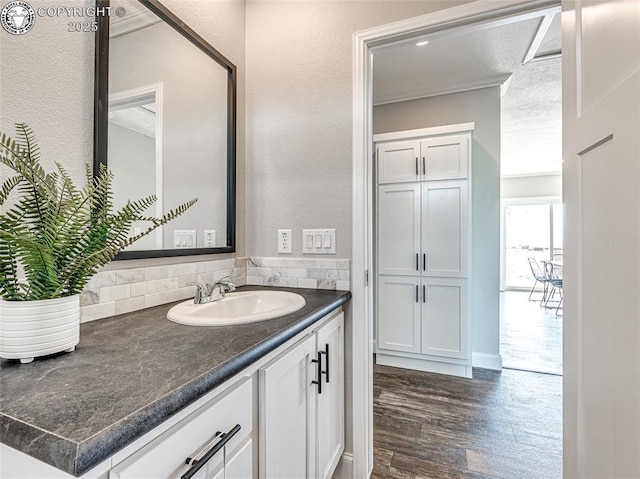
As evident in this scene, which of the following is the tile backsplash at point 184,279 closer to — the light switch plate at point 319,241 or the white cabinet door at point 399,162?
the light switch plate at point 319,241

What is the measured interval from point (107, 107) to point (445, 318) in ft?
9.06

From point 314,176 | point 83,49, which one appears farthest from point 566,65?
point 83,49

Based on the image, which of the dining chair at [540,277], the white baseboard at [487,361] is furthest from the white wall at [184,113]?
the dining chair at [540,277]

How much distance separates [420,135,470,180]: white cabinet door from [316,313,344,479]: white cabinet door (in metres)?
1.86

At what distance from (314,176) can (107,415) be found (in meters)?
1.34

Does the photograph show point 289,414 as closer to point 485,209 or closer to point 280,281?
point 280,281

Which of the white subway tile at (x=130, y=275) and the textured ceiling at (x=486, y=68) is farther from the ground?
the textured ceiling at (x=486, y=68)

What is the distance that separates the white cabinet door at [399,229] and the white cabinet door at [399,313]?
0.10 meters

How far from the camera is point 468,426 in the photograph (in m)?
1.99

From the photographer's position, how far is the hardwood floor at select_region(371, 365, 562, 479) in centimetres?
164

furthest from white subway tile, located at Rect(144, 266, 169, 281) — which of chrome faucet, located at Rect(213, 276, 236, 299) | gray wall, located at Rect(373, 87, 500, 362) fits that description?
→ gray wall, located at Rect(373, 87, 500, 362)

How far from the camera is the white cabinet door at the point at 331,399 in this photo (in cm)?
124

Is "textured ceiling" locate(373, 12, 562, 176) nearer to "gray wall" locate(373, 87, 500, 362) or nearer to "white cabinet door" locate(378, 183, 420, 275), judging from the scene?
"gray wall" locate(373, 87, 500, 362)

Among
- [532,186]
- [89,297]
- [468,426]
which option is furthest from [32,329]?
[532,186]
